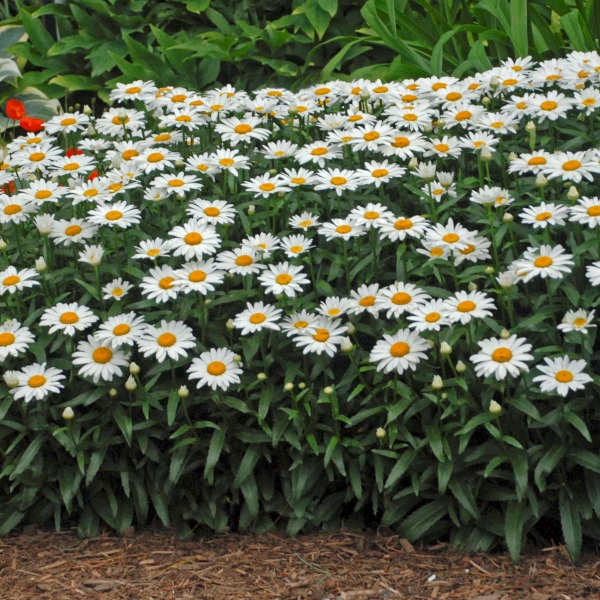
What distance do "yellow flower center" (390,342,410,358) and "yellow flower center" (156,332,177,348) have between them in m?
0.69

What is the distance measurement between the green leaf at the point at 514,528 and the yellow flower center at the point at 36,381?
1490mm

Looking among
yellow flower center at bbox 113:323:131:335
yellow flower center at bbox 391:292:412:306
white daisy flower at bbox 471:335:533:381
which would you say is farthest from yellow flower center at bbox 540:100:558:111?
yellow flower center at bbox 113:323:131:335

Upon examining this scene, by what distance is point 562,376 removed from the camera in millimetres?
2826

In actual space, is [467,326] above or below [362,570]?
above

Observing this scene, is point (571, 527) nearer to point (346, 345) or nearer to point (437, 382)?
point (437, 382)

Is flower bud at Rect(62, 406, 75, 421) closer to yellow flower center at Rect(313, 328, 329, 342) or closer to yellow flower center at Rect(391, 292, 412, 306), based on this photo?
yellow flower center at Rect(313, 328, 329, 342)

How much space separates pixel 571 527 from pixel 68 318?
5.58ft

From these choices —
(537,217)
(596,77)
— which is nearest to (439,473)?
(537,217)

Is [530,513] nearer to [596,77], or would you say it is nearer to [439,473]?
[439,473]

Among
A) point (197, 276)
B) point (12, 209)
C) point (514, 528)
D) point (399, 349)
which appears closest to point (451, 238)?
point (399, 349)

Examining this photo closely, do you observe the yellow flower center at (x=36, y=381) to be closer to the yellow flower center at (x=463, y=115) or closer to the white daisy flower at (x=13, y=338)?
the white daisy flower at (x=13, y=338)

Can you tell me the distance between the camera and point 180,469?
3.19m

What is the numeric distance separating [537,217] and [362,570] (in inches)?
49.1

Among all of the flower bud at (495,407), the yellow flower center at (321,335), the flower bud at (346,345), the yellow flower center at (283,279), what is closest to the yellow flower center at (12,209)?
the yellow flower center at (283,279)
